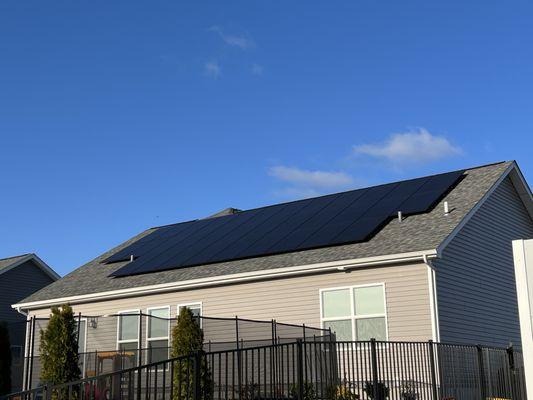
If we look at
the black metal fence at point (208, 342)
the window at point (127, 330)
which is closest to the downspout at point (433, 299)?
the black metal fence at point (208, 342)

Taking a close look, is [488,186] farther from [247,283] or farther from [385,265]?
[247,283]

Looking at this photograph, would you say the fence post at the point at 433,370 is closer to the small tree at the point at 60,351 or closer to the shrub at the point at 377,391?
the shrub at the point at 377,391

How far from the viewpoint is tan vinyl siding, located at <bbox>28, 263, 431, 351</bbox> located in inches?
651

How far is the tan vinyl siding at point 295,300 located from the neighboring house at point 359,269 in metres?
0.03

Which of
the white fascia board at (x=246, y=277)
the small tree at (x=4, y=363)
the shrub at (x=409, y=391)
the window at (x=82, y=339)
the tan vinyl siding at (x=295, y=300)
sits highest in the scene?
the white fascia board at (x=246, y=277)

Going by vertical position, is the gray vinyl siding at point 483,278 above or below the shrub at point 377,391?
above

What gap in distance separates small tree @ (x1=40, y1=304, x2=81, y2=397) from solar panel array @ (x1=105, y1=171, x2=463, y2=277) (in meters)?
6.90

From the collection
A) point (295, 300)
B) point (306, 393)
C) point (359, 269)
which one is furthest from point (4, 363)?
point (359, 269)

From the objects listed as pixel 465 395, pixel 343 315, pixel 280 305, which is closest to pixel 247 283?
pixel 280 305

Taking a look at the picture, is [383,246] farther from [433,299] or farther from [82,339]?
[82,339]

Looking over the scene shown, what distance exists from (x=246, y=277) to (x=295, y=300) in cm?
159

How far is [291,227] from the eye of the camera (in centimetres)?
2169

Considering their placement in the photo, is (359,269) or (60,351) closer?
(60,351)

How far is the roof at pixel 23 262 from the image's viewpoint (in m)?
35.3
